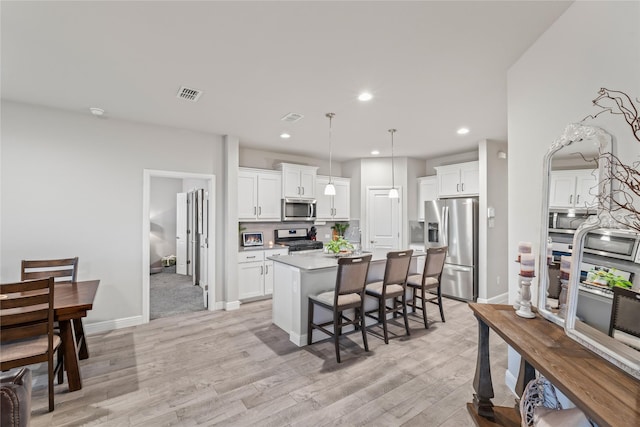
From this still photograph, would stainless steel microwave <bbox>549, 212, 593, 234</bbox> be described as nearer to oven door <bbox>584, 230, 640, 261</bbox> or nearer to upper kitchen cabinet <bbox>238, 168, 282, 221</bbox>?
oven door <bbox>584, 230, 640, 261</bbox>

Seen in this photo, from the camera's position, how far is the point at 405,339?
11.4 feet

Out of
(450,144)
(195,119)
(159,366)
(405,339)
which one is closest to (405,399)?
(405,339)

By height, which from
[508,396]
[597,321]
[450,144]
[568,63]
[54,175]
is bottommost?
[508,396]

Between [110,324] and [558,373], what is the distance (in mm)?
4574

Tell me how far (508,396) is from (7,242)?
524cm

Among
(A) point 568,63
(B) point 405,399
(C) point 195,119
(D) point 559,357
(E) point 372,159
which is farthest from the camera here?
(E) point 372,159

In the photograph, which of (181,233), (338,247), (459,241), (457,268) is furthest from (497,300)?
(181,233)

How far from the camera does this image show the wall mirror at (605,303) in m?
1.16

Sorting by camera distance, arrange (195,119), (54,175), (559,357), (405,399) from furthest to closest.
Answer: (195,119) < (54,175) < (405,399) < (559,357)

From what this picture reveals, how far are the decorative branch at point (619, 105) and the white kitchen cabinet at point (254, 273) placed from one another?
176 inches

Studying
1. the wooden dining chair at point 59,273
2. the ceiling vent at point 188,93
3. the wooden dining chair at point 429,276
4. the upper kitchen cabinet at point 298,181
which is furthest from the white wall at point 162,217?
the wooden dining chair at point 429,276

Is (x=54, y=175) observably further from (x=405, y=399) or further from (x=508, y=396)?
(x=508, y=396)

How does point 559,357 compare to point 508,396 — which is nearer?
point 559,357

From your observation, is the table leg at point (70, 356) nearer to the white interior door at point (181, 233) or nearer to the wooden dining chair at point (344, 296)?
the wooden dining chair at point (344, 296)
